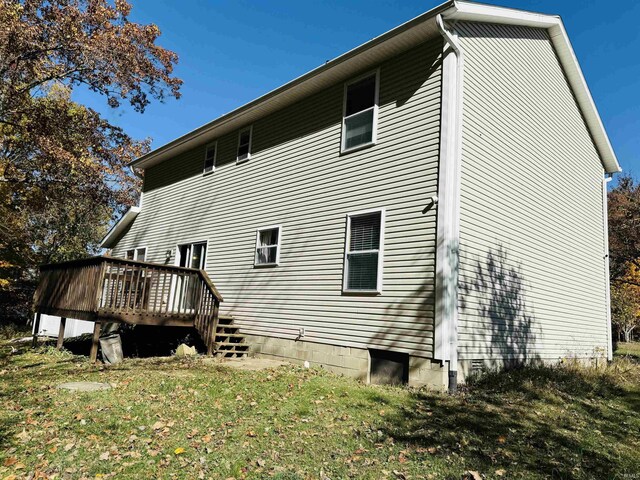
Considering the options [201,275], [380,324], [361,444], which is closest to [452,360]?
[380,324]

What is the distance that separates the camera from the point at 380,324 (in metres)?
7.93

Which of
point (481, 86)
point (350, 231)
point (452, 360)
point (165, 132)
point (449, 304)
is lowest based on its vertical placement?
point (452, 360)

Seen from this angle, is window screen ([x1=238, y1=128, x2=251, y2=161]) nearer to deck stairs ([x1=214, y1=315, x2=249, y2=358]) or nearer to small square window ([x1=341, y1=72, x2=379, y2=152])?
small square window ([x1=341, y1=72, x2=379, y2=152])

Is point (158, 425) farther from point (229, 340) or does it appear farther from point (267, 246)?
point (267, 246)

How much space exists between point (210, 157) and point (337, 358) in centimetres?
829

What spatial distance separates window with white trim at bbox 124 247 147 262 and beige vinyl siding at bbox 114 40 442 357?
7.80ft

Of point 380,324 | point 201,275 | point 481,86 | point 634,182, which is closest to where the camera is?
point 380,324

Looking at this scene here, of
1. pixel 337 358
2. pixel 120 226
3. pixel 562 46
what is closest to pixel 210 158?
pixel 120 226

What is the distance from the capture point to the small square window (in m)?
9.20

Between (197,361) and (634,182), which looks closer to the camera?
(197,361)

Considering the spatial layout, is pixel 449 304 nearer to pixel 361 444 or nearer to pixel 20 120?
pixel 361 444

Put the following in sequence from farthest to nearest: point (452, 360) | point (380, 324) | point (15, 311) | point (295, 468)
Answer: point (15, 311) → point (380, 324) → point (452, 360) → point (295, 468)

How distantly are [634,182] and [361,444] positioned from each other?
22439mm

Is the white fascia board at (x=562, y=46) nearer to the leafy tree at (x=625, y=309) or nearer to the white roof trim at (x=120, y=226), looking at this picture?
A: the white roof trim at (x=120, y=226)
